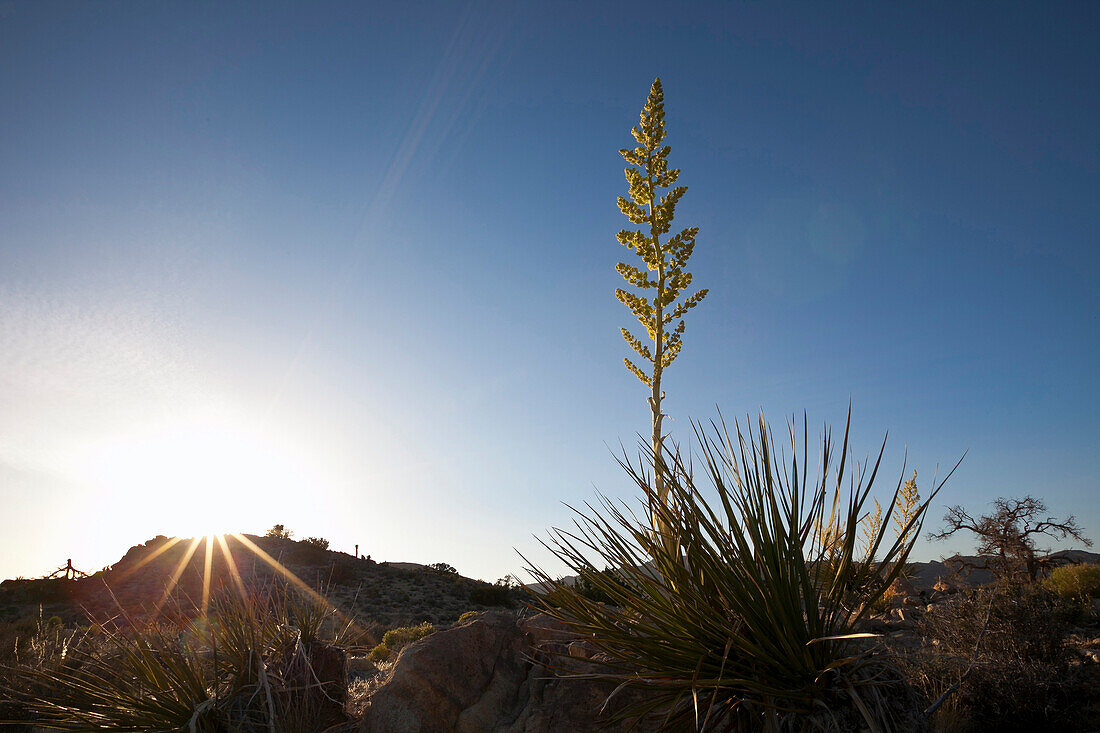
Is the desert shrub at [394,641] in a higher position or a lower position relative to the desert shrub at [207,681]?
lower

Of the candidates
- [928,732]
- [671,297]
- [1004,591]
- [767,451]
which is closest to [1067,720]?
[1004,591]

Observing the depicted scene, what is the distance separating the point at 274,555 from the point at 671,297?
27.6 metres

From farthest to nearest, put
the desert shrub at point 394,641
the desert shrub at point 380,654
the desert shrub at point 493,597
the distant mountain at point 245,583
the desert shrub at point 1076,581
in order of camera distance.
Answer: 1. the desert shrub at point 493,597
2. the distant mountain at point 245,583
3. the desert shrub at point 1076,581
4. the desert shrub at point 394,641
5. the desert shrub at point 380,654

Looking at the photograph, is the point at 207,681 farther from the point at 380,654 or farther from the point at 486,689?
the point at 380,654

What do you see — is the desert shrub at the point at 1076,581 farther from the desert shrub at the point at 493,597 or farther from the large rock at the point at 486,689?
the desert shrub at the point at 493,597

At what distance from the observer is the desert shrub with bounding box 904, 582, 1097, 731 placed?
5.53 metres

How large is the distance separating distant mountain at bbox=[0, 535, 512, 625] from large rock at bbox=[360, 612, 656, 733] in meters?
13.5

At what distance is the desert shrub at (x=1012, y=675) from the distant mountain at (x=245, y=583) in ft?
48.8

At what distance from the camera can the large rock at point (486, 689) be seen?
15.0ft

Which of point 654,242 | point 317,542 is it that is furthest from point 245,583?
point 654,242

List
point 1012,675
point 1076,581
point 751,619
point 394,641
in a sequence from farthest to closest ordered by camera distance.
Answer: point 1076,581 < point 394,641 < point 1012,675 < point 751,619

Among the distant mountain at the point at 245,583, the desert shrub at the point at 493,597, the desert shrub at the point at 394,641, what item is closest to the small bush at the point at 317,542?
the distant mountain at the point at 245,583

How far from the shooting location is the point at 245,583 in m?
23.9

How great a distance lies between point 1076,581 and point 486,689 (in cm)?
1276
